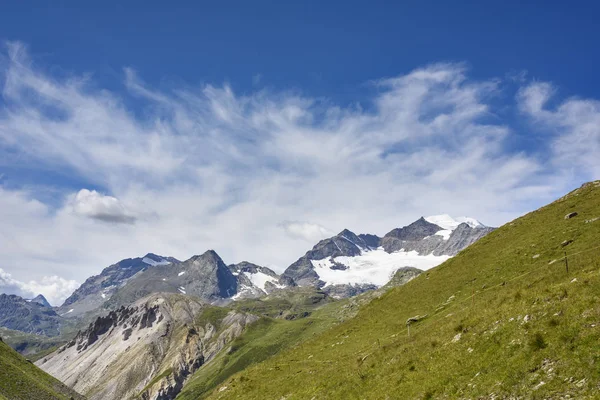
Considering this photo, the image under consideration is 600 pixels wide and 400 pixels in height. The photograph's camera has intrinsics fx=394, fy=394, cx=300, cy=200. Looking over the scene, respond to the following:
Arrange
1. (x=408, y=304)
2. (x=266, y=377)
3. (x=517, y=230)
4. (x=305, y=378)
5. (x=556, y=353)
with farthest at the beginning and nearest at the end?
(x=517, y=230) < (x=408, y=304) < (x=266, y=377) < (x=305, y=378) < (x=556, y=353)

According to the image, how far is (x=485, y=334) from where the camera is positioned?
90.3ft

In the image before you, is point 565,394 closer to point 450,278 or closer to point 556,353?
point 556,353

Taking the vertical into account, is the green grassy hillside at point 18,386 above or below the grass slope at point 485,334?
above

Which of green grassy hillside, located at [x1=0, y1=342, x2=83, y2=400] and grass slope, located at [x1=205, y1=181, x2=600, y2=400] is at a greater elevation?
green grassy hillside, located at [x1=0, y1=342, x2=83, y2=400]

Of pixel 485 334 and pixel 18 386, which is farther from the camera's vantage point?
pixel 18 386

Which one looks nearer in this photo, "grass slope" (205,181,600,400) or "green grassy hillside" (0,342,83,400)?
"grass slope" (205,181,600,400)

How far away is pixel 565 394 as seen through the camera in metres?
18.1

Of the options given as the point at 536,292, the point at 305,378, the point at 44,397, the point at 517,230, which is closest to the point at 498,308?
the point at 536,292

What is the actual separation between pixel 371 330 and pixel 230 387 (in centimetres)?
2171

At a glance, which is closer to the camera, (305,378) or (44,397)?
(305,378)

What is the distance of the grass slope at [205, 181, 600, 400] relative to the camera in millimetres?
21234

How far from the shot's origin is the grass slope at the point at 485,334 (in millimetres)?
21234

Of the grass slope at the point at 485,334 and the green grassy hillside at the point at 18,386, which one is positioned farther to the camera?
the green grassy hillside at the point at 18,386

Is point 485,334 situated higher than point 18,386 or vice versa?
point 18,386
